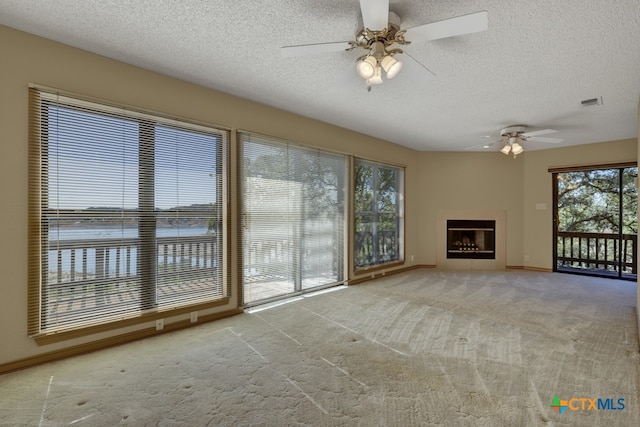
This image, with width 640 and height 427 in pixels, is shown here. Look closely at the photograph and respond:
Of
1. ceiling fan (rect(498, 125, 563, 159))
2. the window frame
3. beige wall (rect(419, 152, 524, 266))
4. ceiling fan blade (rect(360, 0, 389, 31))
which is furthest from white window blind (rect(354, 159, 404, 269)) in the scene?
ceiling fan blade (rect(360, 0, 389, 31))

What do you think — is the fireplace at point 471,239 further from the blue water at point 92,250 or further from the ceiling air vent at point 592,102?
the blue water at point 92,250

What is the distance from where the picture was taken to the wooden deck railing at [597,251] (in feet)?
18.2

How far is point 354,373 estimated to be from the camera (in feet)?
7.50

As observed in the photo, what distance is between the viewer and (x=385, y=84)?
10.7ft

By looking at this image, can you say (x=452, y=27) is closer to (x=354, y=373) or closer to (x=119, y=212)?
(x=354, y=373)

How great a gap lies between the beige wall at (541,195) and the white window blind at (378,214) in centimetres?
269

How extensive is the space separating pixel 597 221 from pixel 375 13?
6515 millimetres

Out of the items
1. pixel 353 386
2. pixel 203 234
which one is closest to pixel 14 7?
pixel 203 234

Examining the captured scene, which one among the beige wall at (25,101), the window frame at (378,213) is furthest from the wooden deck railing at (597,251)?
the beige wall at (25,101)

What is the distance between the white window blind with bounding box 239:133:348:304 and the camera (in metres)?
3.76

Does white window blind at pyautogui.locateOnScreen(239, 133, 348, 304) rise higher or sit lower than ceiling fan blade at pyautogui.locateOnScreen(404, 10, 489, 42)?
lower

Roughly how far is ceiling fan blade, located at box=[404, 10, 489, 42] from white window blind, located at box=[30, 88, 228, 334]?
2.35m

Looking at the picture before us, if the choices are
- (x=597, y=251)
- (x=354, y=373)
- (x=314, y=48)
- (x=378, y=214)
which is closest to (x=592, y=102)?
(x=378, y=214)

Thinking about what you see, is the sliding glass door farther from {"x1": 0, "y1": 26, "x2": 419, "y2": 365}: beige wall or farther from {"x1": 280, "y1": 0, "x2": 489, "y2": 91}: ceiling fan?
{"x1": 0, "y1": 26, "x2": 419, "y2": 365}: beige wall
